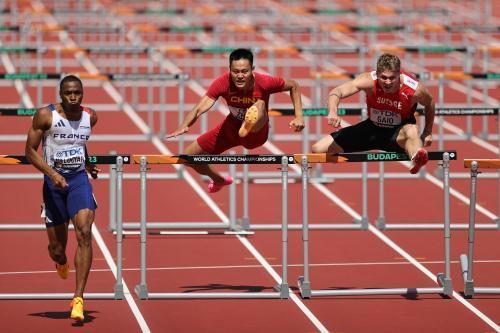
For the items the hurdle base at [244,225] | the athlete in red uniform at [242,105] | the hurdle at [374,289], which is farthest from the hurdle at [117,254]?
the hurdle base at [244,225]

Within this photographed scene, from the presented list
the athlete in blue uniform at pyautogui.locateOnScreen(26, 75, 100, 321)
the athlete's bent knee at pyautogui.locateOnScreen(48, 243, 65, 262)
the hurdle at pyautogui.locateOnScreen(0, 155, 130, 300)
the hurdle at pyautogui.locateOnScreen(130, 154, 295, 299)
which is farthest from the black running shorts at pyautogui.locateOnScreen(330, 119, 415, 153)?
the athlete's bent knee at pyautogui.locateOnScreen(48, 243, 65, 262)

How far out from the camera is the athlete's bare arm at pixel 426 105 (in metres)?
14.4

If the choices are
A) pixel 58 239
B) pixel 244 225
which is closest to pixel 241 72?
pixel 58 239

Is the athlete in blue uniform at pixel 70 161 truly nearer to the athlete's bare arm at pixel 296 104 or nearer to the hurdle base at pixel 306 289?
the athlete's bare arm at pixel 296 104

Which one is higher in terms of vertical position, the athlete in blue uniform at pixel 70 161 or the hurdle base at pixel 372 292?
the athlete in blue uniform at pixel 70 161

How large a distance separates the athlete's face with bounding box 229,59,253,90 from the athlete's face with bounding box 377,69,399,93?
114 centimetres

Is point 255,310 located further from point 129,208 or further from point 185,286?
point 129,208

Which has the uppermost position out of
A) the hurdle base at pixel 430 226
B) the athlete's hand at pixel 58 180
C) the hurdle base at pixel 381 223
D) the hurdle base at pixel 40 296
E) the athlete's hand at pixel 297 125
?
the athlete's hand at pixel 297 125

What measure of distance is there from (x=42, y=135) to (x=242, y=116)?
7.19 feet

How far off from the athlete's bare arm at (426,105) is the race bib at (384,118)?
258 mm

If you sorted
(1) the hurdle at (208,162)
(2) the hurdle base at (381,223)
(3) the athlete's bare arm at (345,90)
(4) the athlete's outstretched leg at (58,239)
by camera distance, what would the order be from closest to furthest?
(4) the athlete's outstretched leg at (58,239) < (3) the athlete's bare arm at (345,90) < (1) the hurdle at (208,162) < (2) the hurdle base at (381,223)

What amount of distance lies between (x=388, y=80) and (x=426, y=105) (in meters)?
0.48

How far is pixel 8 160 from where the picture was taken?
13.8m

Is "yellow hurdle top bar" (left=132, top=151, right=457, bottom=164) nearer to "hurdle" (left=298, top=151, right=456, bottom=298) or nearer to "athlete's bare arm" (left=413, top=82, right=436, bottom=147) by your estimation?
"hurdle" (left=298, top=151, right=456, bottom=298)
